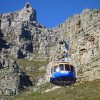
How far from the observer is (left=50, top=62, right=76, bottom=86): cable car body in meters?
87.5

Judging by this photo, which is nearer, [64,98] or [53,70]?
[53,70]

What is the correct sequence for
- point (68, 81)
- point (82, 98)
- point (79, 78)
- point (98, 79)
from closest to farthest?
point (68, 81)
point (82, 98)
point (98, 79)
point (79, 78)

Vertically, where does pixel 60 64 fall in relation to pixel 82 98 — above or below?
above

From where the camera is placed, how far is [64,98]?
15412 cm

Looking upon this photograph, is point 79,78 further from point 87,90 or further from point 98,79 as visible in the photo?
point 87,90

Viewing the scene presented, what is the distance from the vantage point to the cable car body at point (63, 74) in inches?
3445

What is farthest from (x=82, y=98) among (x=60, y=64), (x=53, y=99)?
(x=60, y=64)

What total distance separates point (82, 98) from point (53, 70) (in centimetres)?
5627

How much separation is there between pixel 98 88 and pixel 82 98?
71.7 feet

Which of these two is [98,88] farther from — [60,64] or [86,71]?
[60,64]

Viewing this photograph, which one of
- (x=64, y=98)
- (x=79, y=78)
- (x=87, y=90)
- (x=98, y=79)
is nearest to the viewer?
(x=64, y=98)

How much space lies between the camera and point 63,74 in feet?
287

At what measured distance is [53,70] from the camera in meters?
89.7

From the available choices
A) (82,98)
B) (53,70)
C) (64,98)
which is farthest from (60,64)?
(64,98)
